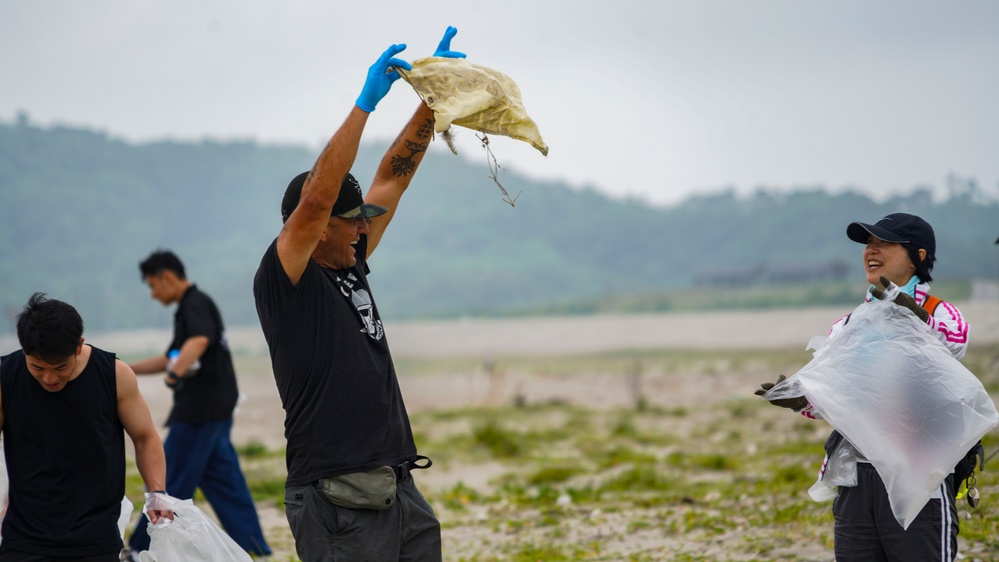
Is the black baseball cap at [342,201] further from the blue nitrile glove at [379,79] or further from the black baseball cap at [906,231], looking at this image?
the black baseball cap at [906,231]

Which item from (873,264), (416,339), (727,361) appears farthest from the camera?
(416,339)

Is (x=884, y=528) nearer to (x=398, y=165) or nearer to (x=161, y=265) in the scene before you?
(x=398, y=165)

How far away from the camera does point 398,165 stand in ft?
12.7

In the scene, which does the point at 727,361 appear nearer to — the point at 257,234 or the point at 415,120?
the point at 415,120

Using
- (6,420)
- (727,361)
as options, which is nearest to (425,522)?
(6,420)

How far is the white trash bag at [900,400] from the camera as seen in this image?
331 centimetres

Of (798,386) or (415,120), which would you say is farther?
(415,120)

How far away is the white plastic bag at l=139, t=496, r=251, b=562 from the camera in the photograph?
3.61 m

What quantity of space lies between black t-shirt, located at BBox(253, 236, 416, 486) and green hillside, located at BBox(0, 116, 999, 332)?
3004 inches

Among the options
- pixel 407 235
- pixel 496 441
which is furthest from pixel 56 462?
pixel 407 235

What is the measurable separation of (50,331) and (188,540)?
912mm

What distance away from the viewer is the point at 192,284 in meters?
6.35

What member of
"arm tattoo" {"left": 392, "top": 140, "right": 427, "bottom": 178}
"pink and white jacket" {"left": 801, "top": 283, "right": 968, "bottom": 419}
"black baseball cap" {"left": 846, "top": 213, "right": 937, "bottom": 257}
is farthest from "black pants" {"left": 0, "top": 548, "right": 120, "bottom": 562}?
"black baseball cap" {"left": 846, "top": 213, "right": 937, "bottom": 257}

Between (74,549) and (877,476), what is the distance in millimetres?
2720
